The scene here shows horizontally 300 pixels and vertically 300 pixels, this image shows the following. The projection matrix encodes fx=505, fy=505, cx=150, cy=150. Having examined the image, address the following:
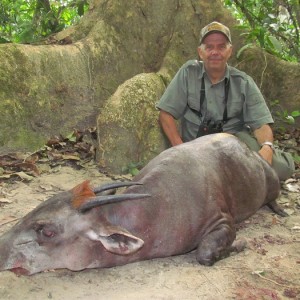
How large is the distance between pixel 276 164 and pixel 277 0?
4.22 meters

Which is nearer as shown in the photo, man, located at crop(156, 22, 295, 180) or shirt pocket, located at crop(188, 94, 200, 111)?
man, located at crop(156, 22, 295, 180)

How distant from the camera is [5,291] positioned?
10.4 ft

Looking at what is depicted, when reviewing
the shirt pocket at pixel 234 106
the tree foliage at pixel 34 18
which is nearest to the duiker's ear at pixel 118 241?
the shirt pocket at pixel 234 106

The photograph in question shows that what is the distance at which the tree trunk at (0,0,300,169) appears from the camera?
19.2 feet

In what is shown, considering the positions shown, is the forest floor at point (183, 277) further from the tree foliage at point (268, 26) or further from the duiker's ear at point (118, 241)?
the tree foliage at point (268, 26)

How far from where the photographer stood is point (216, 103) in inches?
222

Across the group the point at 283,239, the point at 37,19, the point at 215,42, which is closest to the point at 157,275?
the point at 283,239

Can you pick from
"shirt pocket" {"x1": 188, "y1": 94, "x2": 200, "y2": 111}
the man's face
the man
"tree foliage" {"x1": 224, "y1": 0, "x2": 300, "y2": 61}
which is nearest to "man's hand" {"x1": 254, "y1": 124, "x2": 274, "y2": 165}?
the man

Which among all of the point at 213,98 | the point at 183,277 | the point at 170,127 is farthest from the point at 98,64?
the point at 183,277

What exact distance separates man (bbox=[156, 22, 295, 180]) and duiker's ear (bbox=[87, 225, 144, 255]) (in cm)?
231

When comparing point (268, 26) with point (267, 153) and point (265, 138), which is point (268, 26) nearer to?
point (265, 138)

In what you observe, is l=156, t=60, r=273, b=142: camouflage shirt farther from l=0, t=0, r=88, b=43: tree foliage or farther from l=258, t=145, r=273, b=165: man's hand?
l=0, t=0, r=88, b=43: tree foliage

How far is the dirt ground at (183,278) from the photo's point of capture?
10.7 ft

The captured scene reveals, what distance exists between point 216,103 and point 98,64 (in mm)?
1806
